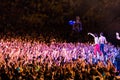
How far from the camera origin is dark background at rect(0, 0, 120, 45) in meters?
24.5

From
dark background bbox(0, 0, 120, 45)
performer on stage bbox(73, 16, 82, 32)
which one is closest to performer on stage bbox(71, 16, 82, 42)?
performer on stage bbox(73, 16, 82, 32)

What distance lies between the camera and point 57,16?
24.8 m

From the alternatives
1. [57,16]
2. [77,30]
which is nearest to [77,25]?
[77,30]

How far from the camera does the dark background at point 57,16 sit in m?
24.5

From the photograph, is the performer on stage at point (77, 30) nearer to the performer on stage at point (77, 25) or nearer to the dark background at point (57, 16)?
the performer on stage at point (77, 25)

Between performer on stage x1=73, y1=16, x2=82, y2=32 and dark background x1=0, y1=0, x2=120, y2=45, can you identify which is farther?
dark background x1=0, y1=0, x2=120, y2=45

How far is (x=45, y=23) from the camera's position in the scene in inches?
982

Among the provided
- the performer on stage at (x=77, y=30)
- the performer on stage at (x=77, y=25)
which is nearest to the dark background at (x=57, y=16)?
the performer on stage at (x=77, y=30)

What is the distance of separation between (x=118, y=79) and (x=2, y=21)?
13096 mm

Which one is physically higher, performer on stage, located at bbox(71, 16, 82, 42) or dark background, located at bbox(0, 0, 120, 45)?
dark background, located at bbox(0, 0, 120, 45)

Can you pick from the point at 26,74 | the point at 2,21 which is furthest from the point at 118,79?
the point at 2,21

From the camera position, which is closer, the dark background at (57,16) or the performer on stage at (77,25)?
the performer on stage at (77,25)

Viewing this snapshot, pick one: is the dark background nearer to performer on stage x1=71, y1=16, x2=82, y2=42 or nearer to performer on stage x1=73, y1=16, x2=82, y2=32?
performer on stage x1=71, y1=16, x2=82, y2=42

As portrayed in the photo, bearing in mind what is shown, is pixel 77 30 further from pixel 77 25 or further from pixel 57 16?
pixel 57 16
